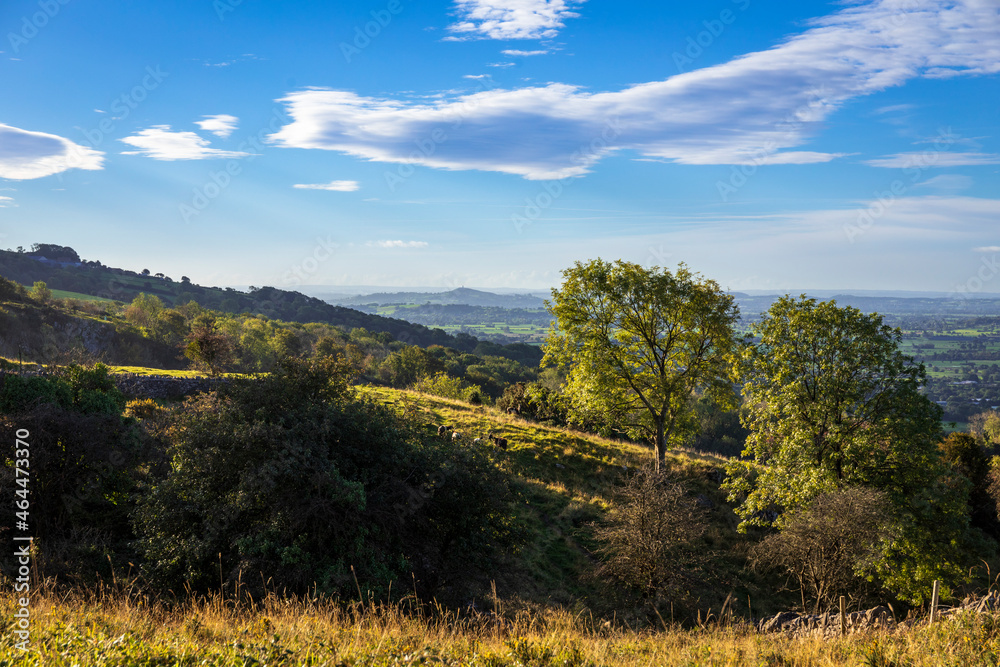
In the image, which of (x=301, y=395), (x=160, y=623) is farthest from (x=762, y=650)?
(x=301, y=395)

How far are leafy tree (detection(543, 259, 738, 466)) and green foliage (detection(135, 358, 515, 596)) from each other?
10187 millimetres

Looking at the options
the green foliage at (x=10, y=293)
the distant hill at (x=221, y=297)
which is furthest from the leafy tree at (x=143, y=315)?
the distant hill at (x=221, y=297)

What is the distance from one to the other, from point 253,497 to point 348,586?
2.60m

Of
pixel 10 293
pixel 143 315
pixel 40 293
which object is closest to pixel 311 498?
pixel 143 315

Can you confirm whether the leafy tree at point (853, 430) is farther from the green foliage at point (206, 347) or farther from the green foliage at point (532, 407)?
the green foliage at point (206, 347)

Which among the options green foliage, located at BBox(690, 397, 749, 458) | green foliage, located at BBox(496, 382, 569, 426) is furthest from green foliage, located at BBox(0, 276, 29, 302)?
green foliage, located at BBox(690, 397, 749, 458)

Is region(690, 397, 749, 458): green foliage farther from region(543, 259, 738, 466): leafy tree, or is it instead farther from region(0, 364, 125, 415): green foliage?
region(0, 364, 125, 415): green foliage

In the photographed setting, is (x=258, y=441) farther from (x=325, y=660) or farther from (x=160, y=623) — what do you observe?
(x=325, y=660)

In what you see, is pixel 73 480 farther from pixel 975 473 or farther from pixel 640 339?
pixel 975 473

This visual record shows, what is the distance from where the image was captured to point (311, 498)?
9.92 m

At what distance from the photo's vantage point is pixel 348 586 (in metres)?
9.61

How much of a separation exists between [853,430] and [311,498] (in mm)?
16709

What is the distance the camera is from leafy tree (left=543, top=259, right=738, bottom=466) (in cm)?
2136

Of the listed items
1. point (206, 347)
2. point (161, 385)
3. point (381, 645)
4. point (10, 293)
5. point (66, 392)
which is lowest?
point (161, 385)
